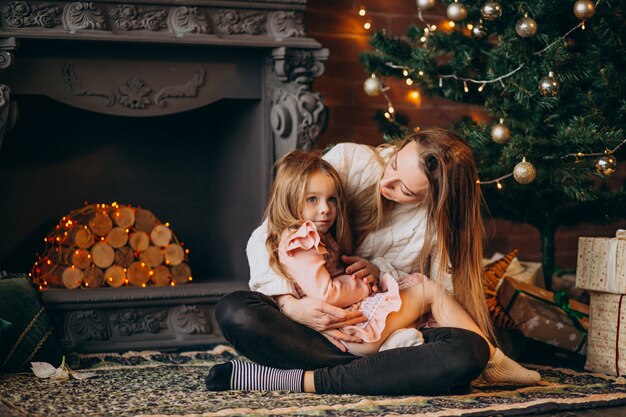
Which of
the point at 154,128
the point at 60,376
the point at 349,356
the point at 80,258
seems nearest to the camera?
the point at 349,356

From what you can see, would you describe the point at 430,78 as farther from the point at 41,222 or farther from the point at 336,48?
the point at 41,222

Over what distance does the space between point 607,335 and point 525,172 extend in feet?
1.60

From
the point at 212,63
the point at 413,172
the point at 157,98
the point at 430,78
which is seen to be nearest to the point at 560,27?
the point at 430,78

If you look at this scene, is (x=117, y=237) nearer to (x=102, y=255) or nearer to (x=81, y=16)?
(x=102, y=255)

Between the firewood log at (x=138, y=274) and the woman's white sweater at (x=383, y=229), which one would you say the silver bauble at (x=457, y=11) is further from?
the firewood log at (x=138, y=274)

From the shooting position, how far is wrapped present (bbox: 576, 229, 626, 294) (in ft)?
7.27

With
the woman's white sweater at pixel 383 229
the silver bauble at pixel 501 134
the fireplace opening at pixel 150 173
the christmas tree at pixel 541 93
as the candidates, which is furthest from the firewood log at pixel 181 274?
the silver bauble at pixel 501 134

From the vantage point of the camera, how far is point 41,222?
8.99 feet

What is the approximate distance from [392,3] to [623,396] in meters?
1.76

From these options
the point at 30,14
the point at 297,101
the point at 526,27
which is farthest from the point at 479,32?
the point at 30,14

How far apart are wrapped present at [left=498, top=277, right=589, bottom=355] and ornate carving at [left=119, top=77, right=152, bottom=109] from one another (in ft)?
3.95

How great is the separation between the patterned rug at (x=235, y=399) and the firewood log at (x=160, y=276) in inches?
18.3

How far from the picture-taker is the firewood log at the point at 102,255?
103 inches

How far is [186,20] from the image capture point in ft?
8.07
